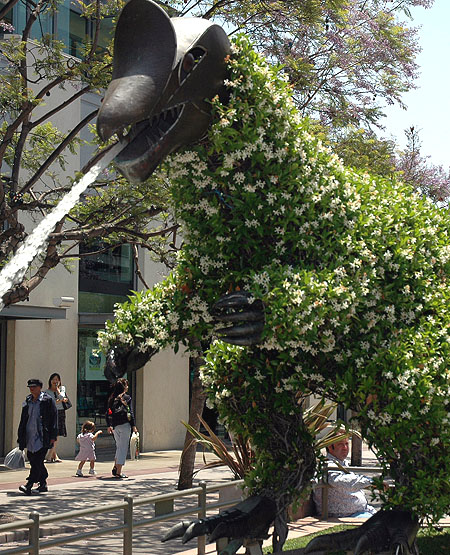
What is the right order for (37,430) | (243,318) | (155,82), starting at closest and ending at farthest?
(155,82)
(243,318)
(37,430)

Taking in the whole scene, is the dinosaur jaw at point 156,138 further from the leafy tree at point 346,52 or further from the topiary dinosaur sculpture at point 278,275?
the leafy tree at point 346,52

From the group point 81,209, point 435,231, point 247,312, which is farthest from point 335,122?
point 247,312

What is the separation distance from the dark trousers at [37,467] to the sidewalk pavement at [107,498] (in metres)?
0.22

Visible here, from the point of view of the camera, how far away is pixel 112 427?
46.9ft

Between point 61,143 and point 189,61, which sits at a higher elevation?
point 61,143

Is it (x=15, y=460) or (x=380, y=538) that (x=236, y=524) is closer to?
(x=380, y=538)

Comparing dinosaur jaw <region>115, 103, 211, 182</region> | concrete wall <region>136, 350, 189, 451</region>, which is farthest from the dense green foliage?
concrete wall <region>136, 350, 189, 451</region>

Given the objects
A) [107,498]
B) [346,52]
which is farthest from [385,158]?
[107,498]

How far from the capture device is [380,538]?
4867 millimetres

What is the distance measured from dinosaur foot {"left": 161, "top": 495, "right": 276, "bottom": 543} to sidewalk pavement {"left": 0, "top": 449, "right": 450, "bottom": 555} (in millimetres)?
1394

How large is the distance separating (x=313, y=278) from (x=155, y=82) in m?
1.32

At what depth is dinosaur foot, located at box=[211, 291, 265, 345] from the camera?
181 inches

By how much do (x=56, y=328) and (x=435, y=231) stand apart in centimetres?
1354

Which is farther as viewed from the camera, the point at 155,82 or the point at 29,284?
the point at 29,284
